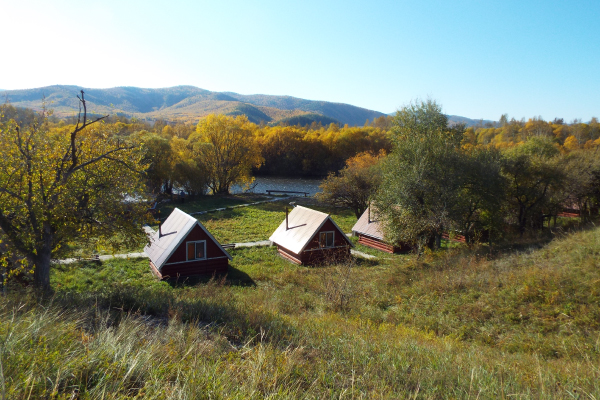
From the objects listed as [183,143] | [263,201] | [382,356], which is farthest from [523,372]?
[183,143]

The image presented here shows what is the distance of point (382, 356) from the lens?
540 cm

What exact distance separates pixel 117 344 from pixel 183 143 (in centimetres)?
4885

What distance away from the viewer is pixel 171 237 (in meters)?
19.1

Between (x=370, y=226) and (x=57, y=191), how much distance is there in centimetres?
2059

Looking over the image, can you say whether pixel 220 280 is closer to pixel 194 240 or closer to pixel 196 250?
pixel 196 250

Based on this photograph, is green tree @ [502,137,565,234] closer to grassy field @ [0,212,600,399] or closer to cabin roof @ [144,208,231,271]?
grassy field @ [0,212,600,399]

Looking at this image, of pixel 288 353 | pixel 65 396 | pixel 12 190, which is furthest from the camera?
pixel 12 190

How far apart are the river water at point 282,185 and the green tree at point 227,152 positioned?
6067mm

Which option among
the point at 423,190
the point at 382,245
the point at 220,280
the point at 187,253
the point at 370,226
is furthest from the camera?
the point at 370,226

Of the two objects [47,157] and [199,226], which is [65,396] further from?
[199,226]

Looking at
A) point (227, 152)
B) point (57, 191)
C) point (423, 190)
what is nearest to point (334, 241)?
point (423, 190)

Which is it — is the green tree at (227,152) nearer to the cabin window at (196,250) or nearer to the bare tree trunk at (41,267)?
the cabin window at (196,250)

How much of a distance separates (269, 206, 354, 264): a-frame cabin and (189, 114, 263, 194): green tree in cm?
2885

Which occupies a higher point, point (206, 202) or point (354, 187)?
point (354, 187)
